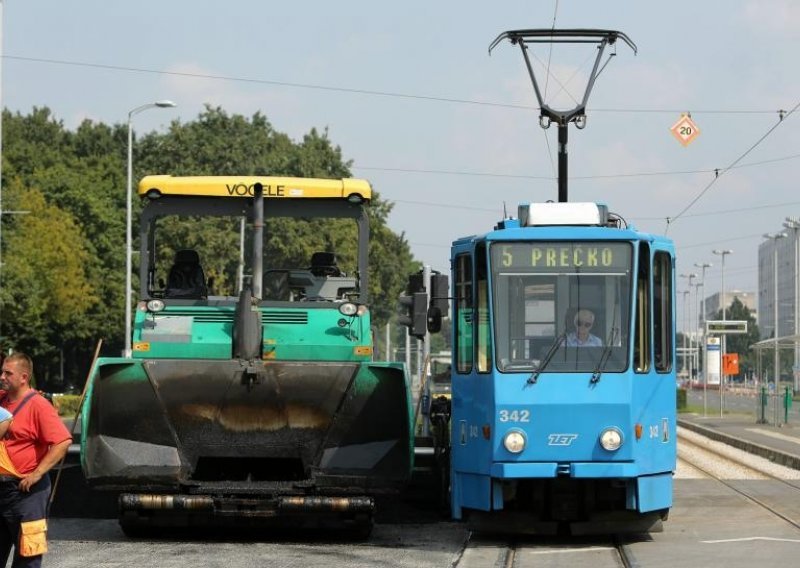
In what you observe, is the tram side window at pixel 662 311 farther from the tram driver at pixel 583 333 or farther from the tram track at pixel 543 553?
the tram track at pixel 543 553

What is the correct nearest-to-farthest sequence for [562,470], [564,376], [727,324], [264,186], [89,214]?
[562,470] → [564,376] → [264,186] → [727,324] → [89,214]

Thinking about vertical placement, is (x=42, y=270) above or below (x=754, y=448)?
above

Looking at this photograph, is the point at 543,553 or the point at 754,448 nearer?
the point at 543,553

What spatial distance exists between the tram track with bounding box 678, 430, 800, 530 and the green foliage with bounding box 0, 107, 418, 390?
25432mm

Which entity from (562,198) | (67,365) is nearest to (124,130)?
(67,365)

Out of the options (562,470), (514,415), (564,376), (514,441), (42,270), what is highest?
(42,270)

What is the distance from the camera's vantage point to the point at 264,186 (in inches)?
629

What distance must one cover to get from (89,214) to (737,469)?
164 ft

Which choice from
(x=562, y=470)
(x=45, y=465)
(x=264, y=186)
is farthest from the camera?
(x=264, y=186)

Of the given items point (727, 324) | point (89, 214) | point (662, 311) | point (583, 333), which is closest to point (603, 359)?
point (583, 333)

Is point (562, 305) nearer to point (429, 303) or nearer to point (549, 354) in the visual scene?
point (549, 354)

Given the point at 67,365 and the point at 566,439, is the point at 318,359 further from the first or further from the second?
the point at 67,365

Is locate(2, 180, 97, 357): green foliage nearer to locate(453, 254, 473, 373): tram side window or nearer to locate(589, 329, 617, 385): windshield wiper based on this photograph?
locate(453, 254, 473, 373): tram side window

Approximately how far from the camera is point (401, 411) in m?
14.7
